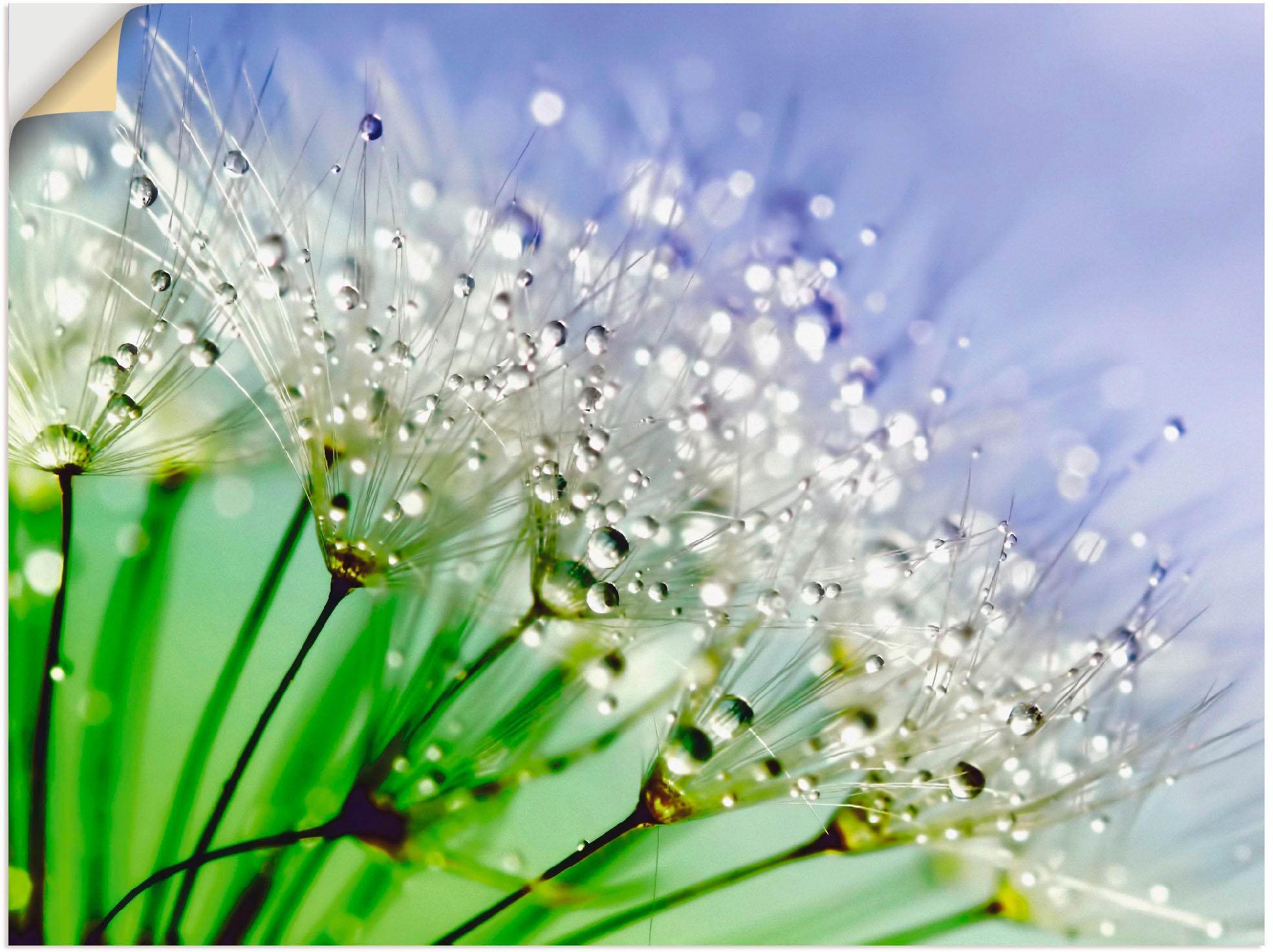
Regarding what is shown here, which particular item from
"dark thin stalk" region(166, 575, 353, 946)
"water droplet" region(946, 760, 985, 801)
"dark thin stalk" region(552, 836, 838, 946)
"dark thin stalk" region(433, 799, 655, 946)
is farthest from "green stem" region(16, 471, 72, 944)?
Answer: "water droplet" region(946, 760, 985, 801)

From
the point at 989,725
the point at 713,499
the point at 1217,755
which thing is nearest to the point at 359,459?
the point at 713,499

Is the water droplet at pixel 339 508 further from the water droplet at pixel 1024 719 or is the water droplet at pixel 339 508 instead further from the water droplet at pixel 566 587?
the water droplet at pixel 1024 719

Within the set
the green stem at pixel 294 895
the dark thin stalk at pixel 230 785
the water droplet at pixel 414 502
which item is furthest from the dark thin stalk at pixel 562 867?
the water droplet at pixel 414 502

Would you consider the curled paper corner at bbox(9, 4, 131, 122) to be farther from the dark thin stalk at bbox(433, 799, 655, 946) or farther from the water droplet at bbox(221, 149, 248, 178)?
the dark thin stalk at bbox(433, 799, 655, 946)

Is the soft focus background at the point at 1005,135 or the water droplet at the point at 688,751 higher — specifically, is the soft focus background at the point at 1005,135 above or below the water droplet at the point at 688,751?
above

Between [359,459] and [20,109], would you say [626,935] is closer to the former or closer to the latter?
[359,459]
